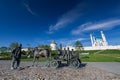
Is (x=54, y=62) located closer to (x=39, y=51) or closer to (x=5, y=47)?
(x=39, y=51)

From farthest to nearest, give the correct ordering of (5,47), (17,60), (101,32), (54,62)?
1. (101,32)
2. (5,47)
3. (54,62)
4. (17,60)

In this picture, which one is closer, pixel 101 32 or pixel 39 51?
pixel 39 51

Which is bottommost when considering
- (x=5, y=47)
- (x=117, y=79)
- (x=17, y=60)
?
(x=117, y=79)

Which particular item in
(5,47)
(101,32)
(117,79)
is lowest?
(117,79)

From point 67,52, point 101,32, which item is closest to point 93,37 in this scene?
point 101,32

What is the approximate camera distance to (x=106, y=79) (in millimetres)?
8258

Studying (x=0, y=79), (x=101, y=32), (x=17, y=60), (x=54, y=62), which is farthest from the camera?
(x=101, y=32)

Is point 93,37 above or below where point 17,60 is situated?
above

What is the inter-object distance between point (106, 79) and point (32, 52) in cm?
914

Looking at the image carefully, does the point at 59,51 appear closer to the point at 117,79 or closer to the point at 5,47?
the point at 117,79

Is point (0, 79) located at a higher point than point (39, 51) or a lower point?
lower

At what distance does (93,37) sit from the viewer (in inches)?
4309

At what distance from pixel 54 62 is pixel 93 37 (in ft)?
326

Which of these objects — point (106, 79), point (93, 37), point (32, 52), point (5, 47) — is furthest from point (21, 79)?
point (93, 37)
